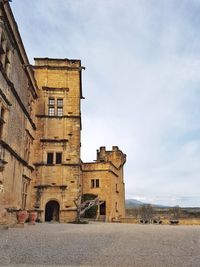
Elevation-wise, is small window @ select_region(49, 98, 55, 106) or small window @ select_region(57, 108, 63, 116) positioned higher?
small window @ select_region(49, 98, 55, 106)

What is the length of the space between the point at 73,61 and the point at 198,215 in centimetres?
2570

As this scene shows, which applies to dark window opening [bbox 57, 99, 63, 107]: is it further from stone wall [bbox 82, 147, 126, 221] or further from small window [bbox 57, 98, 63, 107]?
stone wall [bbox 82, 147, 126, 221]

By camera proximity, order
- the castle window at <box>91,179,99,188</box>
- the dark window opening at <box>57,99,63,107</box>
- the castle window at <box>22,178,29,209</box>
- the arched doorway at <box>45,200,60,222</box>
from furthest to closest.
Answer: the castle window at <box>91,179,99,188</box> < the dark window opening at <box>57,99,63,107</box> < the arched doorway at <box>45,200,60,222</box> < the castle window at <box>22,178,29,209</box>

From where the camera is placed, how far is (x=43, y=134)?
2611cm

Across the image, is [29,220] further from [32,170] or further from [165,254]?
[165,254]

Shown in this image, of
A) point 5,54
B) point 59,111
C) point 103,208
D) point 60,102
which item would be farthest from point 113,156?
point 5,54

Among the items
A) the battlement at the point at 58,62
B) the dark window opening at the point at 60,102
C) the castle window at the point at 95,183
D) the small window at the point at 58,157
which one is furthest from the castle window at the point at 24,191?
the castle window at the point at 95,183

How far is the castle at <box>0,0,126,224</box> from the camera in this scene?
57.3ft

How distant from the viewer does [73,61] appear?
28375 millimetres

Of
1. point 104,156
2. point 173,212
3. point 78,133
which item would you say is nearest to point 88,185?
point 104,156

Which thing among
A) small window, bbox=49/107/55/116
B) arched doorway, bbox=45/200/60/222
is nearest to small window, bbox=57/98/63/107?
small window, bbox=49/107/55/116

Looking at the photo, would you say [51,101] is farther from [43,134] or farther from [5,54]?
[5,54]

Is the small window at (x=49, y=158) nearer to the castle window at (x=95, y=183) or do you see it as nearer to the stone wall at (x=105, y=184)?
the stone wall at (x=105, y=184)

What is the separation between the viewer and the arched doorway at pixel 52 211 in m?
25.5
